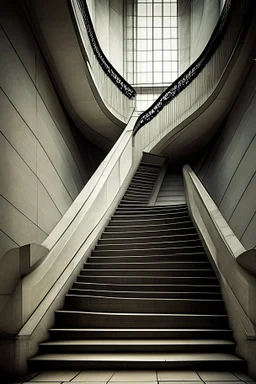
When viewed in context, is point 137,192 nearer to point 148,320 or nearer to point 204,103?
point 204,103

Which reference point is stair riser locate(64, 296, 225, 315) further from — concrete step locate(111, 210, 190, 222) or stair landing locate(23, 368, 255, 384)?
concrete step locate(111, 210, 190, 222)

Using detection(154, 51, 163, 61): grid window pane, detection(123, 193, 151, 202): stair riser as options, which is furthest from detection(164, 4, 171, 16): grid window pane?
detection(123, 193, 151, 202): stair riser

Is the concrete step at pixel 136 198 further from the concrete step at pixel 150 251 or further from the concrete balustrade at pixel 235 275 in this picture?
the concrete balustrade at pixel 235 275

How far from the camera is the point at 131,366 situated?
404 centimetres

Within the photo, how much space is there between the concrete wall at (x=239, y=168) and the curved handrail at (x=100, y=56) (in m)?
3.58

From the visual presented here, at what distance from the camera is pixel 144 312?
16.8 feet

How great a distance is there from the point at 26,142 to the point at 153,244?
98.6 inches

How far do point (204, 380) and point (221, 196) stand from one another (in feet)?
20.7

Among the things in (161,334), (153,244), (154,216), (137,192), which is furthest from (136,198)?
(161,334)

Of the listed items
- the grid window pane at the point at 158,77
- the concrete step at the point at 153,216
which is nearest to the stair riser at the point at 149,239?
the concrete step at the point at 153,216

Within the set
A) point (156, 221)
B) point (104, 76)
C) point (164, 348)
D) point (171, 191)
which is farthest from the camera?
point (171, 191)

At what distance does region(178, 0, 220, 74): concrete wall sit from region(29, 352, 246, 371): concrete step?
41.6ft

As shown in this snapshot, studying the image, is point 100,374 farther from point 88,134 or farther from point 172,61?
point 172,61

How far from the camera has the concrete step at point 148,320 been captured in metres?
4.84
